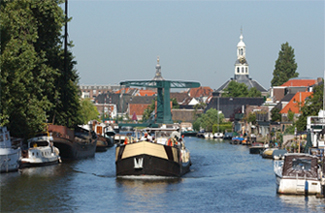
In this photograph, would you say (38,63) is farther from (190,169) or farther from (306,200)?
(306,200)

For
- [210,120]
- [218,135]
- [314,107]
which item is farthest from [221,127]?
[314,107]

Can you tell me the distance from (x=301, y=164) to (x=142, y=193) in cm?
795

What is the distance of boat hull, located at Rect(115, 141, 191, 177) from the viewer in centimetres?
4122

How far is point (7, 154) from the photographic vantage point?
4234 centimetres

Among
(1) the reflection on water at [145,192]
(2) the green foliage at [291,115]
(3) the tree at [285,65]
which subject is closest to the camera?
(1) the reflection on water at [145,192]

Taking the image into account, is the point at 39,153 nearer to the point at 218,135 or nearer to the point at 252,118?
the point at 252,118

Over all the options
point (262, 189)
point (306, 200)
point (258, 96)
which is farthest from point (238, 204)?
point (258, 96)

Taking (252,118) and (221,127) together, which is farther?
(221,127)

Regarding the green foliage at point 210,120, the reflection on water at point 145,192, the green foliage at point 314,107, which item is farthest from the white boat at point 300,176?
the green foliage at point 210,120

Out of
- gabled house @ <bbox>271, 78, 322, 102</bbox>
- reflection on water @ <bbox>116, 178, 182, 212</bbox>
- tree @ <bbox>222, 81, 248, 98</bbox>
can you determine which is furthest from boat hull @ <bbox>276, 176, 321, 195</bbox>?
tree @ <bbox>222, 81, 248, 98</bbox>

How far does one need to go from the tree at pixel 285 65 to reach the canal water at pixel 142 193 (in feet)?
393

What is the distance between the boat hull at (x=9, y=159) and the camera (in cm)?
4203

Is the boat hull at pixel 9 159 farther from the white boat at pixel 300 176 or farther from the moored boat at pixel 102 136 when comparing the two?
the moored boat at pixel 102 136

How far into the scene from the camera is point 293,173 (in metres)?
34.6
